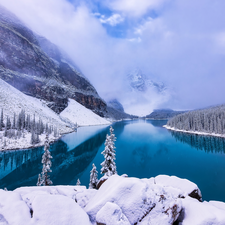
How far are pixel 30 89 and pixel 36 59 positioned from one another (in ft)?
142

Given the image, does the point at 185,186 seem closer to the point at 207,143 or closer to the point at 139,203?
the point at 139,203

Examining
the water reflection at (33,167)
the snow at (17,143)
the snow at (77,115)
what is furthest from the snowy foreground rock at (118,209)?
Answer: the snow at (77,115)

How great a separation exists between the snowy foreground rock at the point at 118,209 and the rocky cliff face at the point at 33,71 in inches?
4946

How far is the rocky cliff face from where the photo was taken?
353ft

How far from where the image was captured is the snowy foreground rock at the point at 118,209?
183 inches

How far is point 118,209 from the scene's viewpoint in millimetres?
5246

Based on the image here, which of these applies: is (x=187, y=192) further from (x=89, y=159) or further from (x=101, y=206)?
(x=89, y=159)

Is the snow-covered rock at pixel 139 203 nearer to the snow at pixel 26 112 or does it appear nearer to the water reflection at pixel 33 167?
the water reflection at pixel 33 167

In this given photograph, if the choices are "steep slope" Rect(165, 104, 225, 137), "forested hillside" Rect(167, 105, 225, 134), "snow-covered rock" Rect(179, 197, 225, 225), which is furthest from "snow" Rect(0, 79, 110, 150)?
"forested hillside" Rect(167, 105, 225, 134)

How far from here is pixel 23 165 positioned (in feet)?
101

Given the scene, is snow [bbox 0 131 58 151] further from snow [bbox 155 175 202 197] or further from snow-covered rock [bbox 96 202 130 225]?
snow [bbox 155 175 202 197]

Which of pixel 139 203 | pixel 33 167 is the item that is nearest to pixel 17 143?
pixel 33 167

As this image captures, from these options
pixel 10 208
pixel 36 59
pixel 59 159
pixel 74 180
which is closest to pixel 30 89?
pixel 36 59

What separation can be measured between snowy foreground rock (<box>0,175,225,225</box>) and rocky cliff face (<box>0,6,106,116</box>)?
126 metres
